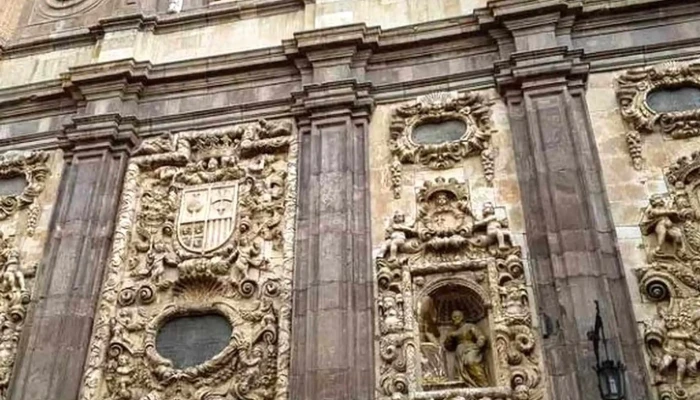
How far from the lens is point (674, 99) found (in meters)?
9.73

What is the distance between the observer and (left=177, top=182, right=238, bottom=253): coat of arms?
1005 cm

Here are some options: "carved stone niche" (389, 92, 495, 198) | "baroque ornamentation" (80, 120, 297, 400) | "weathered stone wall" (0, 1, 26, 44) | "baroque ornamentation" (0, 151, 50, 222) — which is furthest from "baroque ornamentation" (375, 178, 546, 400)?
"weathered stone wall" (0, 1, 26, 44)

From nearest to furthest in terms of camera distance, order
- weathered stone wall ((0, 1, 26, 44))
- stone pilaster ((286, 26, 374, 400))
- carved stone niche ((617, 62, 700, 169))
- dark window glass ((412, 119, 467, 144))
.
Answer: stone pilaster ((286, 26, 374, 400)), carved stone niche ((617, 62, 700, 169)), dark window glass ((412, 119, 467, 144)), weathered stone wall ((0, 1, 26, 44))

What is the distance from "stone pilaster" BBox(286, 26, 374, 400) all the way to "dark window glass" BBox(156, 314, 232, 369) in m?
1.14

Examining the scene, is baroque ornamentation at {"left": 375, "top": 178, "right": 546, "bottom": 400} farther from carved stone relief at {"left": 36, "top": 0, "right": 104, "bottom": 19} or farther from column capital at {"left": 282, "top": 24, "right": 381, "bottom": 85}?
carved stone relief at {"left": 36, "top": 0, "right": 104, "bottom": 19}

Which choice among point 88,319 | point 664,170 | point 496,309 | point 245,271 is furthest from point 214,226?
point 664,170

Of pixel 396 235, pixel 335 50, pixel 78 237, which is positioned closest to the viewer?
pixel 396 235

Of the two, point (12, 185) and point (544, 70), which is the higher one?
point (544, 70)

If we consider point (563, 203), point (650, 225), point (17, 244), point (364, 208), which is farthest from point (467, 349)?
point (17, 244)

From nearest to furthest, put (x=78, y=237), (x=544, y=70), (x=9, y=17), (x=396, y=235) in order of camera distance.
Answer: (x=396, y=235) → (x=544, y=70) → (x=78, y=237) → (x=9, y=17)

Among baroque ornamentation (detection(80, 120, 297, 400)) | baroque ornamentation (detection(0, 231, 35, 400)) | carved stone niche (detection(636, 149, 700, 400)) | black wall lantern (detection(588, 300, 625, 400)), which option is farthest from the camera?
baroque ornamentation (detection(0, 231, 35, 400))

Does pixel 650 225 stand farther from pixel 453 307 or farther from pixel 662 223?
pixel 453 307

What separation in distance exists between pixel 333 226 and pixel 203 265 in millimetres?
1857

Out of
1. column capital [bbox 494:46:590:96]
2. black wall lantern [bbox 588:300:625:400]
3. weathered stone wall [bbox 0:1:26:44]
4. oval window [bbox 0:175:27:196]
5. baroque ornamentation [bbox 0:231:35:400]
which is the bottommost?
black wall lantern [bbox 588:300:625:400]
